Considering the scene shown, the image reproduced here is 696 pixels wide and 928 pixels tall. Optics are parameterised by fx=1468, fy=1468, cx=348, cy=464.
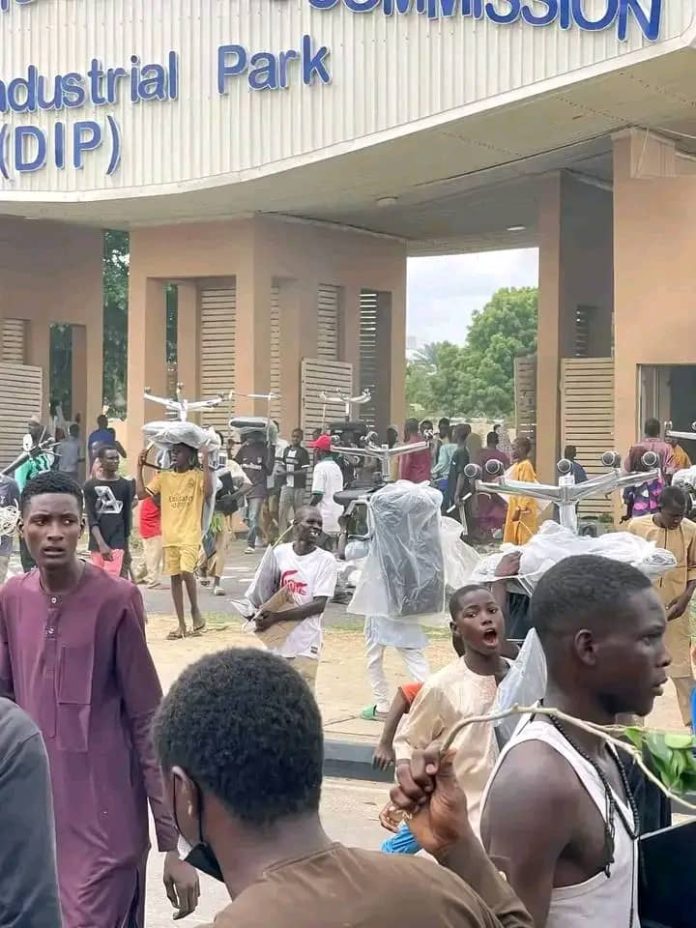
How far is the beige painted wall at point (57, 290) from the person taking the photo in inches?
1001

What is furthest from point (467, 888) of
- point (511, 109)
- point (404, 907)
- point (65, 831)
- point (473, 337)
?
point (473, 337)

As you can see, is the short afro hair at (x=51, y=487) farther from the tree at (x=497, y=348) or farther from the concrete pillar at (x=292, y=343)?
the tree at (x=497, y=348)

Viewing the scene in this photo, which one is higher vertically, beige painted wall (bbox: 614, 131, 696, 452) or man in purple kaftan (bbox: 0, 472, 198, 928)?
beige painted wall (bbox: 614, 131, 696, 452)

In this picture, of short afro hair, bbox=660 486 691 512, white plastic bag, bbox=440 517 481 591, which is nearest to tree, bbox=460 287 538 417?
white plastic bag, bbox=440 517 481 591

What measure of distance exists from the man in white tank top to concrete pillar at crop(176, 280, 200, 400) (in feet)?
72.3

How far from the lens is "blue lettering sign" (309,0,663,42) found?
16.1 m

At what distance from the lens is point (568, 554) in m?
6.87

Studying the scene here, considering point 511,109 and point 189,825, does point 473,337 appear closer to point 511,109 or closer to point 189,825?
point 511,109

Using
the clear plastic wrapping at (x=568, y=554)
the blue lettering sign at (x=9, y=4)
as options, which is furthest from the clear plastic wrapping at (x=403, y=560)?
the blue lettering sign at (x=9, y=4)

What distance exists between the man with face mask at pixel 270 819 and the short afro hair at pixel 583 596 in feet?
2.14

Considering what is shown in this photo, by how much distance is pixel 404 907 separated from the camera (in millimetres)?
1734

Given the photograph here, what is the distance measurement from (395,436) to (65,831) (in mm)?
17395

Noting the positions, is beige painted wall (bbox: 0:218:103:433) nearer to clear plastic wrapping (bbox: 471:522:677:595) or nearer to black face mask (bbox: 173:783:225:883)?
clear plastic wrapping (bbox: 471:522:677:595)

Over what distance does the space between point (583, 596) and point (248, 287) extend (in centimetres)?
2039
